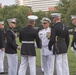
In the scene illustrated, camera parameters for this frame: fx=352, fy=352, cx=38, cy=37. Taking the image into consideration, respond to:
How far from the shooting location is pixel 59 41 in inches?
388

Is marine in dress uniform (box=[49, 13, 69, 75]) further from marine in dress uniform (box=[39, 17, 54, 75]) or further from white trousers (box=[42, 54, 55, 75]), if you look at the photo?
marine in dress uniform (box=[39, 17, 54, 75])

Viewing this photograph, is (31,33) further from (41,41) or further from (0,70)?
(0,70)

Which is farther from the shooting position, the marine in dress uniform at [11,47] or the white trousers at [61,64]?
the marine in dress uniform at [11,47]

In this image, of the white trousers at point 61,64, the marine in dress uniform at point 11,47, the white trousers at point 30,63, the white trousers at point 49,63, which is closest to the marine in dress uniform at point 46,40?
the white trousers at point 49,63

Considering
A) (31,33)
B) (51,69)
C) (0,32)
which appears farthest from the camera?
(0,32)

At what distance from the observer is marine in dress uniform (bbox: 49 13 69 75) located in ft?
31.6

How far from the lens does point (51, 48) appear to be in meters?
9.88

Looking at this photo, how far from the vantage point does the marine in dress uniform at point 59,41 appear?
9.63m

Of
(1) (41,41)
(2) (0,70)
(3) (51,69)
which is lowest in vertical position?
(2) (0,70)

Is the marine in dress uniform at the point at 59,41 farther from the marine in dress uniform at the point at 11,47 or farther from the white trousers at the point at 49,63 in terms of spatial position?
the marine in dress uniform at the point at 11,47

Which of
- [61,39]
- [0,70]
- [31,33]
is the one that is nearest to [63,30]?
[61,39]

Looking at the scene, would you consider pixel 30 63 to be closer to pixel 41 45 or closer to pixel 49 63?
pixel 49 63

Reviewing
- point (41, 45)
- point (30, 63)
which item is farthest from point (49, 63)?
point (30, 63)

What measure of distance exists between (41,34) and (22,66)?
55.1 inches
